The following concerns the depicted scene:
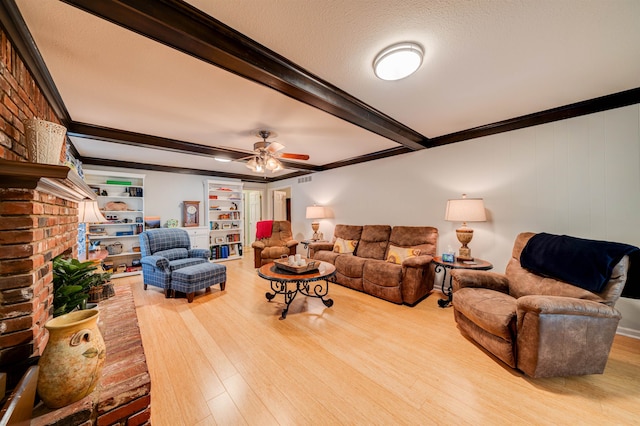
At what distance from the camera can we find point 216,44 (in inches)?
54.2

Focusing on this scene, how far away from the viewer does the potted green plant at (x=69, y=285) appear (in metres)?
1.53

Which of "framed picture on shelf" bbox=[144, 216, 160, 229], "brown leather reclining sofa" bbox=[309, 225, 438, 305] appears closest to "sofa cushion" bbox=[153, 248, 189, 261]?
"framed picture on shelf" bbox=[144, 216, 160, 229]

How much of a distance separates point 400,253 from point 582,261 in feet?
6.00

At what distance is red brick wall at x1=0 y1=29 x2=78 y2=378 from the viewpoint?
104cm

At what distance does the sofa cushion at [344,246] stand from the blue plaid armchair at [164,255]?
2.32 m

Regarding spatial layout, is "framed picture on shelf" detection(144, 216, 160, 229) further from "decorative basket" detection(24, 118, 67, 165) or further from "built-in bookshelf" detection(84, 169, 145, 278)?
"decorative basket" detection(24, 118, 67, 165)

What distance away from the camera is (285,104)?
7.62 feet

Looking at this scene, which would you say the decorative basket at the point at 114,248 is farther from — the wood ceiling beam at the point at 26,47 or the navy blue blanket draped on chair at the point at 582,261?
the navy blue blanket draped on chair at the point at 582,261

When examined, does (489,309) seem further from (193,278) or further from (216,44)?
(193,278)

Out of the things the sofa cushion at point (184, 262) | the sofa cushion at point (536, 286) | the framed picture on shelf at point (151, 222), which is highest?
the framed picture on shelf at point (151, 222)

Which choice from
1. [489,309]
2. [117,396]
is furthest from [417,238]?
[117,396]

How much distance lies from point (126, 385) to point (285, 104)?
2.38 metres

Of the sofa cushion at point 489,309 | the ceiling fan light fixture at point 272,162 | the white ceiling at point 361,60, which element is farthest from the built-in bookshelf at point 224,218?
the sofa cushion at point 489,309

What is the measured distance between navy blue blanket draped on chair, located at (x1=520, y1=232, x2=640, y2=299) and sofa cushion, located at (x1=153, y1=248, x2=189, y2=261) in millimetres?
4699
